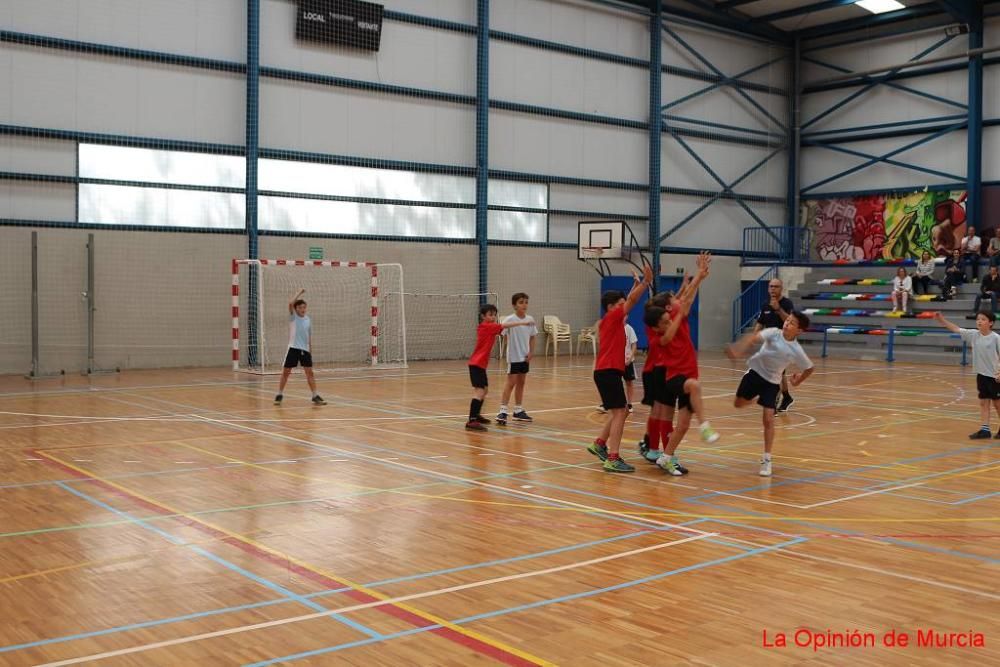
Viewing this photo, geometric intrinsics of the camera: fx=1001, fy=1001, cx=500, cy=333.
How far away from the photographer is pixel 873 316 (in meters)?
29.7

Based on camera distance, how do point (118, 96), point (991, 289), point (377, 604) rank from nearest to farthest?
point (377, 604) → point (118, 96) → point (991, 289)

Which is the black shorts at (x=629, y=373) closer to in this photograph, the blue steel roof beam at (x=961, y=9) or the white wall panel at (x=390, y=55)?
the white wall panel at (x=390, y=55)

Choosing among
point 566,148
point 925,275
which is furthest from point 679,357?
point 925,275

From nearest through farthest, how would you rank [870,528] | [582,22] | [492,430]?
1. [870,528]
2. [492,430]
3. [582,22]

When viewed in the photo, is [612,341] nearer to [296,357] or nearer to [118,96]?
[296,357]

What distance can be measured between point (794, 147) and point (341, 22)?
17.4 m

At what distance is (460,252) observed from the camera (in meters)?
27.0

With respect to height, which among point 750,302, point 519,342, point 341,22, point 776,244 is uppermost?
point 341,22

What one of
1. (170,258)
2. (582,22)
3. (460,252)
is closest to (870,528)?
(170,258)

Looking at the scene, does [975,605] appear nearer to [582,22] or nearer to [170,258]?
[170,258]

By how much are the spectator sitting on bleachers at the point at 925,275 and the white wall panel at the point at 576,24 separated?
10303 mm

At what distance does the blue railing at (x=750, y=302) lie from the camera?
3303cm

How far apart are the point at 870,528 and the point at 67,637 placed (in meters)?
5.62

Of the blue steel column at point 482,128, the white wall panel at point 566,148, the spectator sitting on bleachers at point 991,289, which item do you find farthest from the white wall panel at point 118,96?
the spectator sitting on bleachers at point 991,289
